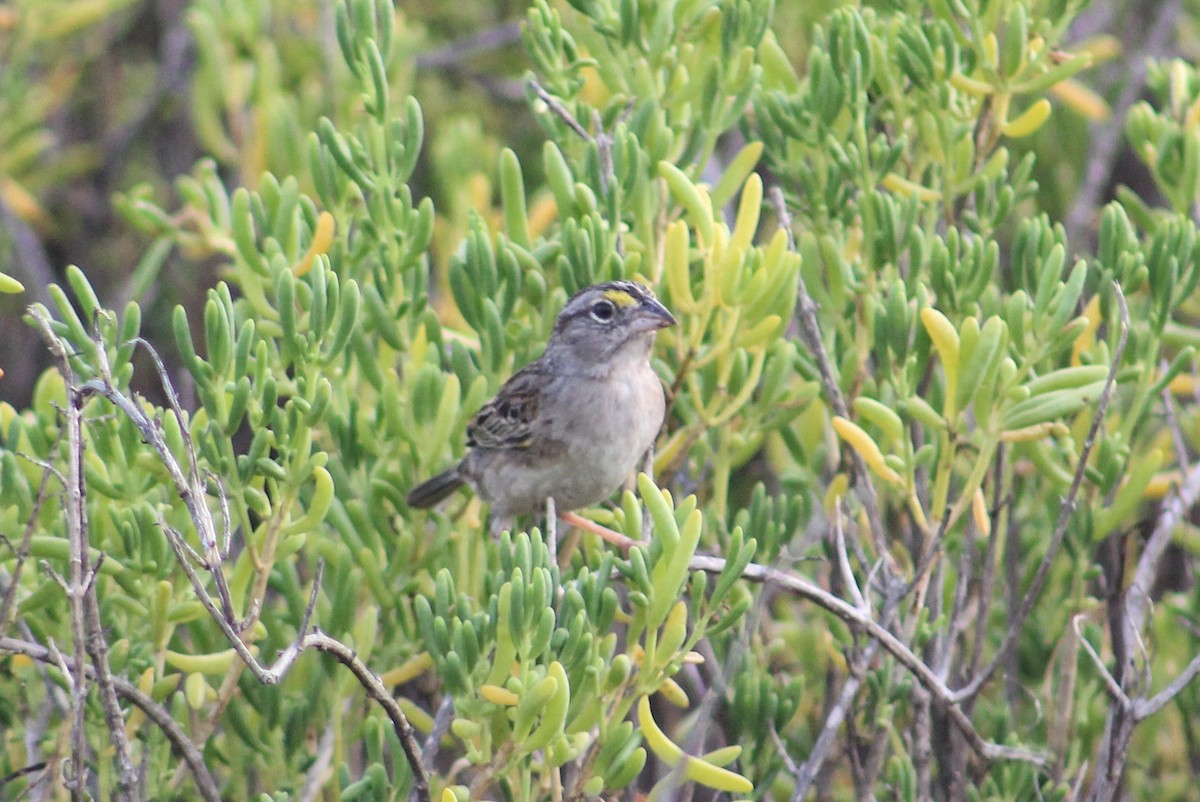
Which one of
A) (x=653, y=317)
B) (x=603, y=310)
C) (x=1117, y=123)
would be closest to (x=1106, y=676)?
(x=653, y=317)

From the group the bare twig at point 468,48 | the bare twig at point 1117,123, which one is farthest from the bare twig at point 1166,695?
the bare twig at point 468,48

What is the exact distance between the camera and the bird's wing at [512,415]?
3.90m

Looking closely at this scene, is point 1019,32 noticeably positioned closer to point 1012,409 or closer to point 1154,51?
point 1012,409

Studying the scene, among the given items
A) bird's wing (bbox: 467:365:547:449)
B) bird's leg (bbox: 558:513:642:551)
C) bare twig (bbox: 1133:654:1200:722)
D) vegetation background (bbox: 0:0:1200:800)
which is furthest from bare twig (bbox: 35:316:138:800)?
bare twig (bbox: 1133:654:1200:722)

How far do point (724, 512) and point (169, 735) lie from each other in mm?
1302

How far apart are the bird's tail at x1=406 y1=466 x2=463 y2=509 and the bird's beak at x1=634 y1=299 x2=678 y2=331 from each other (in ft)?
1.97

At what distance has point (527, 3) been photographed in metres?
6.64

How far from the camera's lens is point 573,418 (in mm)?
3973

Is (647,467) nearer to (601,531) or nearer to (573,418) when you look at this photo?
(601,531)

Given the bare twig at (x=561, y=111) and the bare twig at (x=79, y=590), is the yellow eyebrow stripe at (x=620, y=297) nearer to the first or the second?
the bare twig at (x=561, y=111)

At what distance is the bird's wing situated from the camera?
154 inches

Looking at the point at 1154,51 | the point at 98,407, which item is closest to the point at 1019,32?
the point at 98,407

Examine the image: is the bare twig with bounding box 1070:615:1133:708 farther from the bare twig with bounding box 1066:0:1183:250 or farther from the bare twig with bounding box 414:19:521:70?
the bare twig with bounding box 414:19:521:70

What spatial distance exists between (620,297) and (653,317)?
90mm
